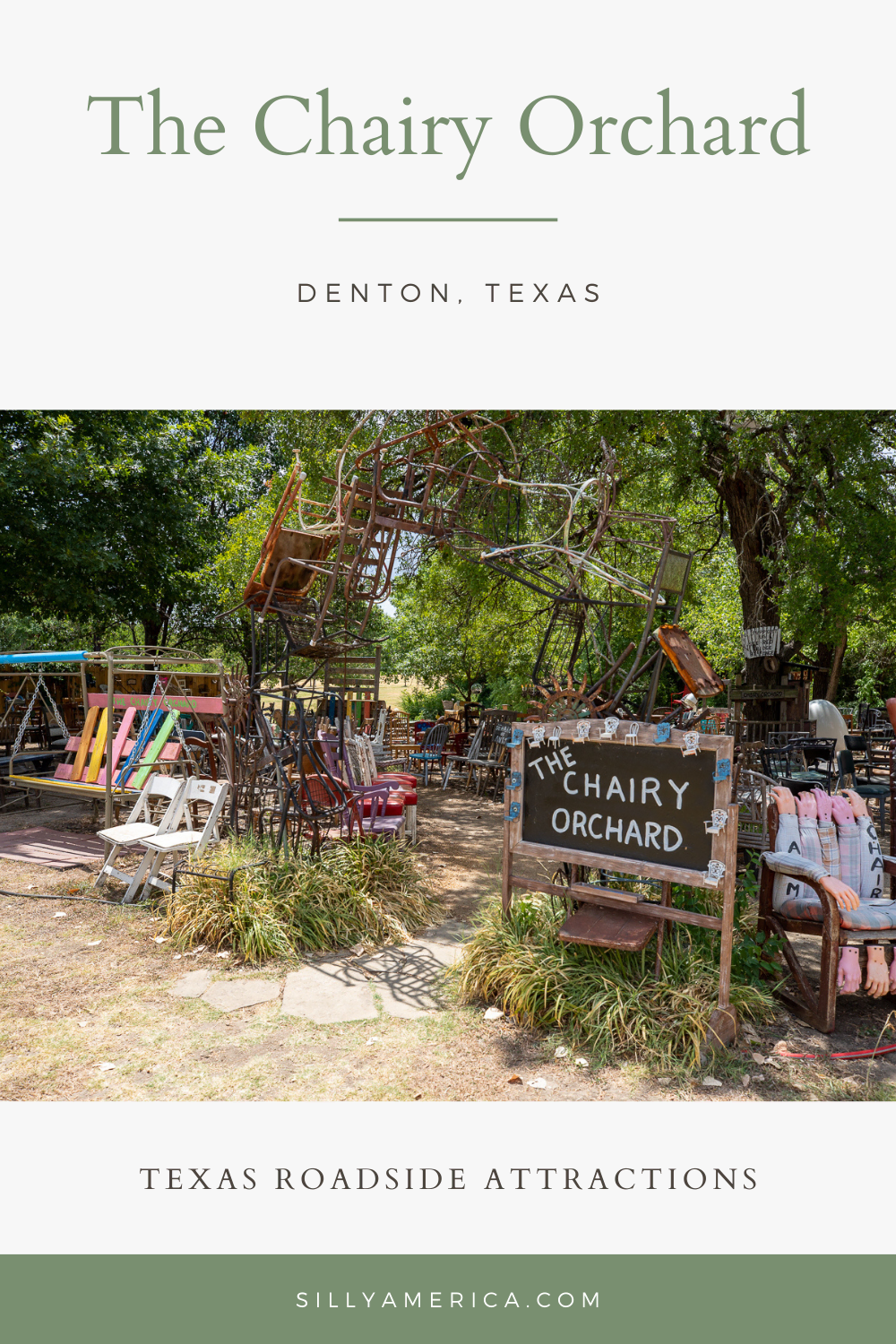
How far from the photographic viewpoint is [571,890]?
4.35 meters

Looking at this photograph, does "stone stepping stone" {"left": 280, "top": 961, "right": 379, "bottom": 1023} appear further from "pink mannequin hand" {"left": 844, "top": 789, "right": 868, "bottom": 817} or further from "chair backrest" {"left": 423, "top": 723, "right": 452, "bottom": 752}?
"chair backrest" {"left": 423, "top": 723, "right": 452, "bottom": 752}

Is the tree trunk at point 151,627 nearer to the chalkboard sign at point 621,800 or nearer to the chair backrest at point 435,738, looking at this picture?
the chair backrest at point 435,738

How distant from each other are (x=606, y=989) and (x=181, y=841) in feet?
11.6

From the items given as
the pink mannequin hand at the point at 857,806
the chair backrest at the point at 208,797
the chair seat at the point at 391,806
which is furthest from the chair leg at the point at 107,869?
the pink mannequin hand at the point at 857,806

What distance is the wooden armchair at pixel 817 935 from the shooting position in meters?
3.98

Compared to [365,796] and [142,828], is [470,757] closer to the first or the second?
[365,796]

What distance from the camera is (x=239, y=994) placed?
4.51 meters

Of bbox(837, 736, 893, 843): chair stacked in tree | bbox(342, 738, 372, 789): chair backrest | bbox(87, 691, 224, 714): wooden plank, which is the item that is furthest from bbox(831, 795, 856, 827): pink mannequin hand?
bbox(87, 691, 224, 714): wooden plank

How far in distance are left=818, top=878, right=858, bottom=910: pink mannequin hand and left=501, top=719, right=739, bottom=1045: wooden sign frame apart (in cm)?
45

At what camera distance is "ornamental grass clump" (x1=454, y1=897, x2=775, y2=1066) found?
3.80 meters

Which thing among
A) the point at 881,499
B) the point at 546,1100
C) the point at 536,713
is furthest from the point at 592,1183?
the point at 881,499

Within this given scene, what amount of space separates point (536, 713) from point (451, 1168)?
2.78 metres

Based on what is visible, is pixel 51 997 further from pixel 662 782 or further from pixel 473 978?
pixel 662 782

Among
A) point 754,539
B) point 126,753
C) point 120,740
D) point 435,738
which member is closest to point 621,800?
point 120,740
